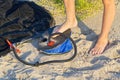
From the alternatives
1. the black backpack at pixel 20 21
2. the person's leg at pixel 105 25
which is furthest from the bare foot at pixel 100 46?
the black backpack at pixel 20 21

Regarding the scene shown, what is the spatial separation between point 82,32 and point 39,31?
0.46 m

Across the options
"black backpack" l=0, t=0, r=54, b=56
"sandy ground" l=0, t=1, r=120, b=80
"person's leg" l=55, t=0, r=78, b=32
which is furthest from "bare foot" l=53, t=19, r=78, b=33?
"black backpack" l=0, t=0, r=54, b=56

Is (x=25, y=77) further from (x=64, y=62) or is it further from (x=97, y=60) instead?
(x=97, y=60)

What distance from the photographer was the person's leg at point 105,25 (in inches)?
128

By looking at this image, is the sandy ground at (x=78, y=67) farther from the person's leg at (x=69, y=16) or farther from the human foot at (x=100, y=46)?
the person's leg at (x=69, y=16)

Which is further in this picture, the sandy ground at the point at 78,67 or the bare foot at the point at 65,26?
the bare foot at the point at 65,26

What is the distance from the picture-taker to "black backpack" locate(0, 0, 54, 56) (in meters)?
3.62

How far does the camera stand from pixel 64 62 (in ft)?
10.5

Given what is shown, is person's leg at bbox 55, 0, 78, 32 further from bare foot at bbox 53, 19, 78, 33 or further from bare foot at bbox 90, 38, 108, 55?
bare foot at bbox 90, 38, 108, 55

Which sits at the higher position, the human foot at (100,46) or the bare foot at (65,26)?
the bare foot at (65,26)

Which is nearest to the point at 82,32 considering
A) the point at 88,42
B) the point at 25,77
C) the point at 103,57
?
the point at 88,42

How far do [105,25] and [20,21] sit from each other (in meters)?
1.02

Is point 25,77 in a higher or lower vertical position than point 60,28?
lower

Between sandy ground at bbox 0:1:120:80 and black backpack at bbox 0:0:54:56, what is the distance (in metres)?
0.18
